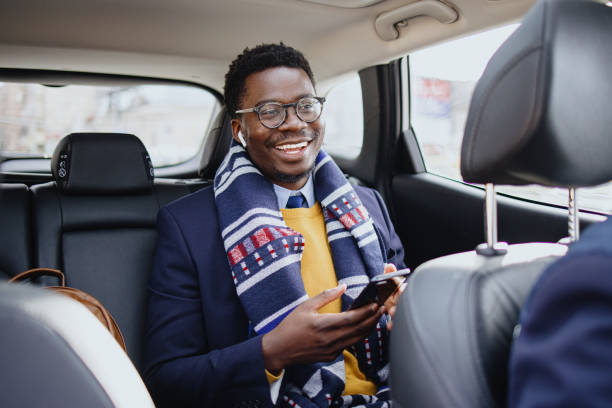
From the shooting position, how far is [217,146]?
2.61m

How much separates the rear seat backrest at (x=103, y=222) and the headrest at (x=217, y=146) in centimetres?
55

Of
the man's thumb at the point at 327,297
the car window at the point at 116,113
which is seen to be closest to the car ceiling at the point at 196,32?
the car window at the point at 116,113

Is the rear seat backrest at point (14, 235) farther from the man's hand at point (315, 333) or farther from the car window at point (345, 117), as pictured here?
the car window at point (345, 117)

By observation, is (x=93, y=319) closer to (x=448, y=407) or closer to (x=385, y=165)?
(x=448, y=407)

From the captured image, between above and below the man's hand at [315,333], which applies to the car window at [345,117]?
above

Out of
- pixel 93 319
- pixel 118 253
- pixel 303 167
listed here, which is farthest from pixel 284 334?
pixel 118 253

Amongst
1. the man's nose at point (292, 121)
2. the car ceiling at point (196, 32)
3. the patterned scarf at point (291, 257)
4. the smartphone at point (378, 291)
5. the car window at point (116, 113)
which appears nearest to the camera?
the smartphone at point (378, 291)

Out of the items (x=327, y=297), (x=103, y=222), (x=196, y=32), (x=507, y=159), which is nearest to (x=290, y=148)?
(x=327, y=297)

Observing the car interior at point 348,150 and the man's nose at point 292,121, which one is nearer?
the car interior at point 348,150

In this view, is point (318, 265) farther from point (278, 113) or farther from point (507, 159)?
point (507, 159)

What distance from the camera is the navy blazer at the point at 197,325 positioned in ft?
4.49

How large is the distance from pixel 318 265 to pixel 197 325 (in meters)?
0.39

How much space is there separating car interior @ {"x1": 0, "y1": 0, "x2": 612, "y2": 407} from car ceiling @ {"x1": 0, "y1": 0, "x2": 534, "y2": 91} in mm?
11

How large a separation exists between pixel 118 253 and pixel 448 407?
1443mm
